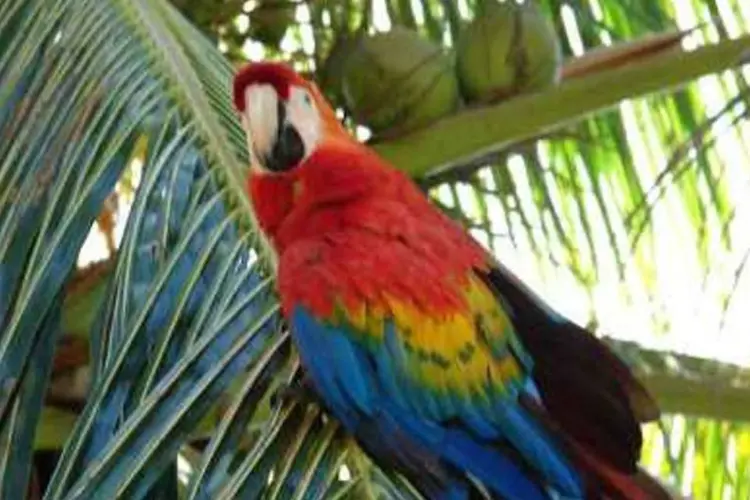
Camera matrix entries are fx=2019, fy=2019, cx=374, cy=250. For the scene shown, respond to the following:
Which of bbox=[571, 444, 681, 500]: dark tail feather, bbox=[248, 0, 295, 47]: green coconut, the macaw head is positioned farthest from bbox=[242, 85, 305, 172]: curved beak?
bbox=[248, 0, 295, 47]: green coconut

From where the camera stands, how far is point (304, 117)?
3.32 ft

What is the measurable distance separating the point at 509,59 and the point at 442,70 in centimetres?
5

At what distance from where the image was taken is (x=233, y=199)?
1.05 metres

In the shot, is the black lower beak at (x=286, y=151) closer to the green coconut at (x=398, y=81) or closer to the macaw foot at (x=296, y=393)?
the macaw foot at (x=296, y=393)

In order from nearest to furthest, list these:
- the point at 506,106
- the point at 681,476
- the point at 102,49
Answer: the point at 102,49 < the point at 506,106 < the point at 681,476

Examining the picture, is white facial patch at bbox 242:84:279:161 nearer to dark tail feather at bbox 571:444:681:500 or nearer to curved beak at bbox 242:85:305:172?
curved beak at bbox 242:85:305:172

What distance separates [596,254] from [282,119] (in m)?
0.75

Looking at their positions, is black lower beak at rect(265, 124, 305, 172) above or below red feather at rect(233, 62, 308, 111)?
below

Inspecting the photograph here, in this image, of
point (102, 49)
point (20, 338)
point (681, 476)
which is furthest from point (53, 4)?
point (681, 476)

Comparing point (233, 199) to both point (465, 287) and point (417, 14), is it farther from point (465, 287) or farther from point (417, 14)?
point (417, 14)

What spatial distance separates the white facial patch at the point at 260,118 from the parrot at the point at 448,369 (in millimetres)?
62

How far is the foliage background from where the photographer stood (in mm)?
890

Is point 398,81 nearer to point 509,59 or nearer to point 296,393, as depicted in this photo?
point 509,59

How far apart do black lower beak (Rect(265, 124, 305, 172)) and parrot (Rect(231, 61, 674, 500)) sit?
0.19ft
